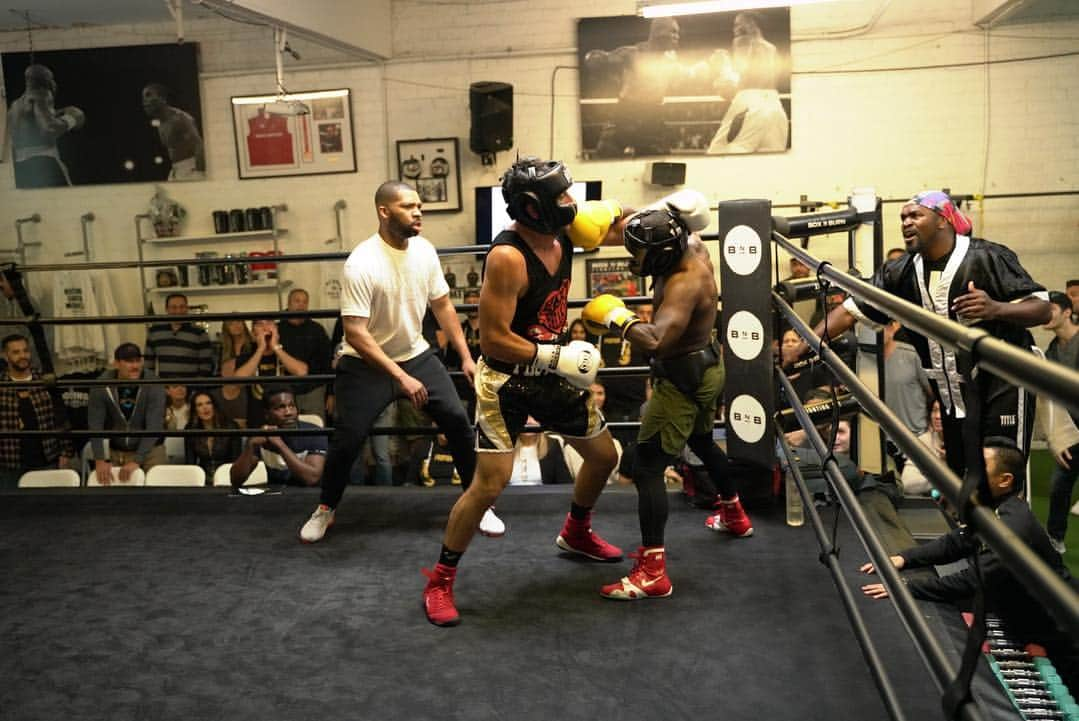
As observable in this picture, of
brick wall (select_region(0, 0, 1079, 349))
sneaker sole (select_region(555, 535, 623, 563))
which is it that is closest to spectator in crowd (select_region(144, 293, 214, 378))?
brick wall (select_region(0, 0, 1079, 349))

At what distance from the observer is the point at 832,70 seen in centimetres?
688

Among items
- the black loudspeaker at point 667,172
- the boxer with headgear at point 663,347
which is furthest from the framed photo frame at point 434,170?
the boxer with headgear at point 663,347

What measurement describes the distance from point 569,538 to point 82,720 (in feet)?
4.69

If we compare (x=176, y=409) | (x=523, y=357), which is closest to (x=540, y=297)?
(x=523, y=357)

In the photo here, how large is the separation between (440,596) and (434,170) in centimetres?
523

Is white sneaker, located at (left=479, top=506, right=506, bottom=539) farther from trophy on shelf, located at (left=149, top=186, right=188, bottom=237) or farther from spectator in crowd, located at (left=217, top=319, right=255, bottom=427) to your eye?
trophy on shelf, located at (left=149, top=186, right=188, bottom=237)

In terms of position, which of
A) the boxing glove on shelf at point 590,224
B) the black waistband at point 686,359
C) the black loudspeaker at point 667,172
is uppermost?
the black loudspeaker at point 667,172

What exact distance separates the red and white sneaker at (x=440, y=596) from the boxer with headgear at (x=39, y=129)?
21.4ft

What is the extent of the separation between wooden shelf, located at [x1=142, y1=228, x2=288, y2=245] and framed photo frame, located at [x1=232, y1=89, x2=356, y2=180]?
464mm

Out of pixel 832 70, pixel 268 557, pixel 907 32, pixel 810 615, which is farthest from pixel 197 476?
pixel 907 32

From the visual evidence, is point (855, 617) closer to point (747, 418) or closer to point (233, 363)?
point (747, 418)

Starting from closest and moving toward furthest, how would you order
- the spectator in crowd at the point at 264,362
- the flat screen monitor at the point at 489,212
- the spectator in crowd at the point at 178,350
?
1. the spectator in crowd at the point at 264,362
2. the spectator in crowd at the point at 178,350
3. the flat screen monitor at the point at 489,212

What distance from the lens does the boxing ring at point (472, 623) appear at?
2.00 m

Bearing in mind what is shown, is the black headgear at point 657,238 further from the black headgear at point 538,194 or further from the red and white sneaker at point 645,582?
the red and white sneaker at point 645,582
